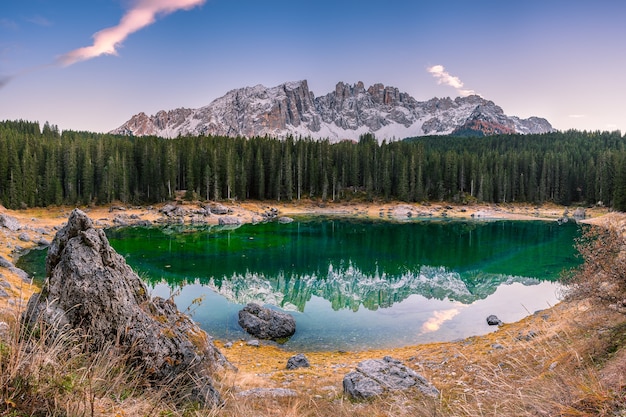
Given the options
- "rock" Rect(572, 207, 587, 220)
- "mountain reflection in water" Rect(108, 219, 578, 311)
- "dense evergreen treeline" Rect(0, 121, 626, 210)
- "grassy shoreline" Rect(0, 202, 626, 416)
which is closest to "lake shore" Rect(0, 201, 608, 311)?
"rock" Rect(572, 207, 587, 220)

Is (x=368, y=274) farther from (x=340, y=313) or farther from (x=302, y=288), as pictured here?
(x=340, y=313)

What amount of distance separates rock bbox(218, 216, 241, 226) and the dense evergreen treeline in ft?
52.3

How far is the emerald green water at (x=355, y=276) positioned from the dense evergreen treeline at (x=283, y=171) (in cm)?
2705

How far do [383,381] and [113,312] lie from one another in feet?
22.3

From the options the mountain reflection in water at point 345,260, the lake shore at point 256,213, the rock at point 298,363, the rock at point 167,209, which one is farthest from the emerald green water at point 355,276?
the rock at point 167,209

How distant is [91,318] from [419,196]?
322 feet

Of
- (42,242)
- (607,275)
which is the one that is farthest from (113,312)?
(42,242)

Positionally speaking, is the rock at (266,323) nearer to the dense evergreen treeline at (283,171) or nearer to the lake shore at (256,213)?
the lake shore at (256,213)

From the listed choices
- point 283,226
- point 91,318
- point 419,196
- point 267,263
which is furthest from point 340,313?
point 419,196

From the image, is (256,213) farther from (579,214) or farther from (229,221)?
(579,214)

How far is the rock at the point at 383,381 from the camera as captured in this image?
9.82 meters

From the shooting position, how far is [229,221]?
2753 inches

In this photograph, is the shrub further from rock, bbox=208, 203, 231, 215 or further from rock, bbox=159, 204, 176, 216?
rock, bbox=159, 204, 176, 216

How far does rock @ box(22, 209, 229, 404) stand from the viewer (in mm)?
6625
